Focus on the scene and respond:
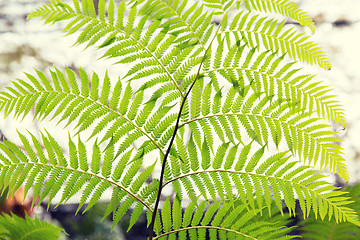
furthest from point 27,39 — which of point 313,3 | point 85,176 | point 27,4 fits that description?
point 85,176

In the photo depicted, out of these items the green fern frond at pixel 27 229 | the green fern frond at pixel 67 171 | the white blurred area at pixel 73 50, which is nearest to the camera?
the green fern frond at pixel 27 229

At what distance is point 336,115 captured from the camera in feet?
1.56

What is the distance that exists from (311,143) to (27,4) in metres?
3.37

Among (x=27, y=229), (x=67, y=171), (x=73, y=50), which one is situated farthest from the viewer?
(x=73, y=50)

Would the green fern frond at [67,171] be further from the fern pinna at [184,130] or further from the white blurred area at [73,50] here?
the white blurred area at [73,50]

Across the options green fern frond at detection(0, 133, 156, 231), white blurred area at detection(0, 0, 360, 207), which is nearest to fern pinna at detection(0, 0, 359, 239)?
green fern frond at detection(0, 133, 156, 231)

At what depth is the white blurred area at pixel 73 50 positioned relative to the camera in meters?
3.19

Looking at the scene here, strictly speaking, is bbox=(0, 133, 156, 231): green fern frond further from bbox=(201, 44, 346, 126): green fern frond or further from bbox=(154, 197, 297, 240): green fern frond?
bbox=(201, 44, 346, 126): green fern frond

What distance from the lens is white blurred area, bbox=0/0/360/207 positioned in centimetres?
319

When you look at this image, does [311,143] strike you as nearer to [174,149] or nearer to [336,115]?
[336,115]

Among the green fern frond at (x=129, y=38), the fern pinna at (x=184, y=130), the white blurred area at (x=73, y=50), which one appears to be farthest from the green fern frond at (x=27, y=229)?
the white blurred area at (x=73, y=50)

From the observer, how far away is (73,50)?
3.09m

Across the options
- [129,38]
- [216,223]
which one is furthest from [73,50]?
[216,223]

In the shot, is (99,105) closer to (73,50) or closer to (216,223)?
(216,223)
